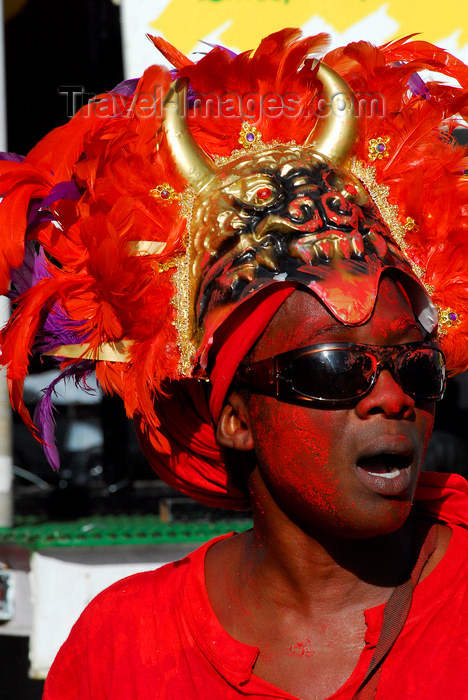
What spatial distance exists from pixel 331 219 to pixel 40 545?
250cm

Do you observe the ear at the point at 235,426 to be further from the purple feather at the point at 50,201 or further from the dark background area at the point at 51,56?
the dark background area at the point at 51,56

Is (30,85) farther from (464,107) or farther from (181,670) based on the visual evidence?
(181,670)

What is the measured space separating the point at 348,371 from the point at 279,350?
0.59ft

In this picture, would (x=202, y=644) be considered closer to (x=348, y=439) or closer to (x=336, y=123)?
(x=348, y=439)

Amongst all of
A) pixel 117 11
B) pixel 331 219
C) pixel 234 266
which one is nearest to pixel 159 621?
pixel 234 266

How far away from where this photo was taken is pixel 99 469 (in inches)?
260

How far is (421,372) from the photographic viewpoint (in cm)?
172

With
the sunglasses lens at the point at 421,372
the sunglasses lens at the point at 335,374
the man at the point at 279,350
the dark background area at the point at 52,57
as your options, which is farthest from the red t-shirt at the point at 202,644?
the dark background area at the point at 52,57

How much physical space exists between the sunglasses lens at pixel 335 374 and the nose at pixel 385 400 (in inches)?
0.9

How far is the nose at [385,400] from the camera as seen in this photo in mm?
1668

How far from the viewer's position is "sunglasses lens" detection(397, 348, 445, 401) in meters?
1.71

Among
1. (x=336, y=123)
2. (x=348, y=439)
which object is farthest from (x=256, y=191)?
(x=348, y=439)

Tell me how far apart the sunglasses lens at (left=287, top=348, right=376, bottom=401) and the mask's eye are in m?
0.40

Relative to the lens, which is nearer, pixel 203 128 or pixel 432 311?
pixel 432 311
